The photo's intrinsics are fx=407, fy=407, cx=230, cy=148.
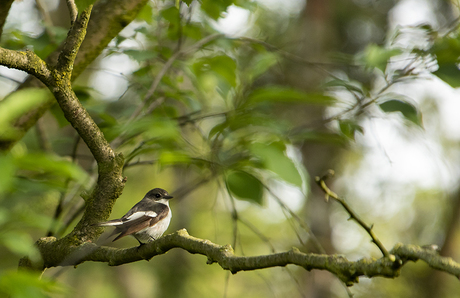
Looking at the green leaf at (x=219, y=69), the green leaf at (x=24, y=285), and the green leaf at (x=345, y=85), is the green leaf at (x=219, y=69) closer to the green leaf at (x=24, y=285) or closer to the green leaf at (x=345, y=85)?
the green leaf at (x=345, y=85)

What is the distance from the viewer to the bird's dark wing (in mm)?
2935

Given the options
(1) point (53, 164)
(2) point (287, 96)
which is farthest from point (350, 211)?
(1) point (53, 164)

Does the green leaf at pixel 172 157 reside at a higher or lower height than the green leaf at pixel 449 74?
higher

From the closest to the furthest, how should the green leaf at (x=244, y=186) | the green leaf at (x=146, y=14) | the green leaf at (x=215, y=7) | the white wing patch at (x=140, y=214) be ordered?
the green leaf at (x=244, y=186) < the green leaf at (x=215, y=7) < the white wing patch at (x=140, y=214) < the green leaf at (x=146, y=14)

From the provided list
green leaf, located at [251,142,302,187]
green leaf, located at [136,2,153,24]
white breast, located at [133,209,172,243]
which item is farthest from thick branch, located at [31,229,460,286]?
green leaf, located at [136,2,153,24]

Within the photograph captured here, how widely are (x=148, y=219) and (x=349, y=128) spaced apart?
5.69 ft

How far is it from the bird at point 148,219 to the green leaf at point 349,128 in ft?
5.09

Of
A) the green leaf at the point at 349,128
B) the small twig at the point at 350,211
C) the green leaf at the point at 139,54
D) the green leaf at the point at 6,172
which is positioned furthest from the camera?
the green leaf at the point at 139,54

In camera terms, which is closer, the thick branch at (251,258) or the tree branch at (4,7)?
the thick branch at (251,258)

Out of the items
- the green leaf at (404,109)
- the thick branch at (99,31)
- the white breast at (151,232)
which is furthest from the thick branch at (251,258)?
the green leaf at (404,109)

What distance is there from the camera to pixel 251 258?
144 cm

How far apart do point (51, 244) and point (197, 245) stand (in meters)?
0.90

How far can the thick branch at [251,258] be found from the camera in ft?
3.74

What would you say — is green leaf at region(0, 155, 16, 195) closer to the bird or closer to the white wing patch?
the bird
